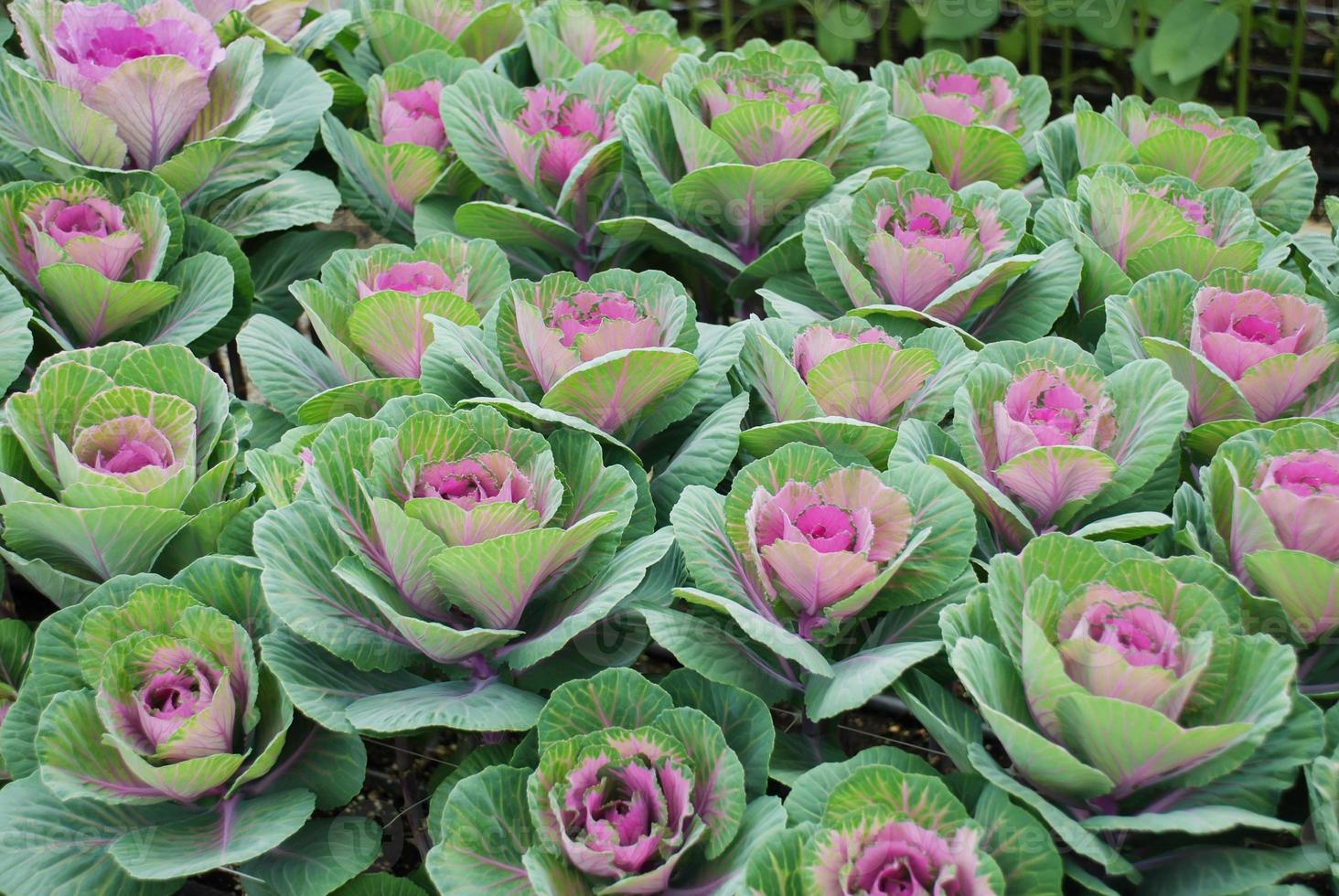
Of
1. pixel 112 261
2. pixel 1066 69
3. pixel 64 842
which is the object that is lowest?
pixel 1066 69

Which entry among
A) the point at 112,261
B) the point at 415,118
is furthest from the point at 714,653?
the point at 415,118

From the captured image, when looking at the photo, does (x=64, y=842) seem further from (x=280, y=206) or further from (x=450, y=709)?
(x=280, y=206)

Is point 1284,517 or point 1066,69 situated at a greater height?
point 1284,517

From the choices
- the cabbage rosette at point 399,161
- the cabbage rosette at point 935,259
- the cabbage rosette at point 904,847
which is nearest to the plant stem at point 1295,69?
the cabbage rosette at point 935,259

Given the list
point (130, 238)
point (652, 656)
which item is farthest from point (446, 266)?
point (652, 656)

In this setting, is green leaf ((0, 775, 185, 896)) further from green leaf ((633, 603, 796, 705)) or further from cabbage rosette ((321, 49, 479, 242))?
cabbage rosette ((321, 49, 479, 242))

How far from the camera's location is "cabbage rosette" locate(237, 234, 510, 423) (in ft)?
4.51

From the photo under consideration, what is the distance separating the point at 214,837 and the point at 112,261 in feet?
2.67

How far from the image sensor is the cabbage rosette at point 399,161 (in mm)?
1796

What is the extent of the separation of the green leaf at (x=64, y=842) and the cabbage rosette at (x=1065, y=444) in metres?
0.81

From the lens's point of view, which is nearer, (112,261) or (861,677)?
(861,677)

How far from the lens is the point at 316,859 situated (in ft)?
3.65

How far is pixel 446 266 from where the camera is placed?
151 centimetres

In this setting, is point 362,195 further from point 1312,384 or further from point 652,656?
point 1312,384
